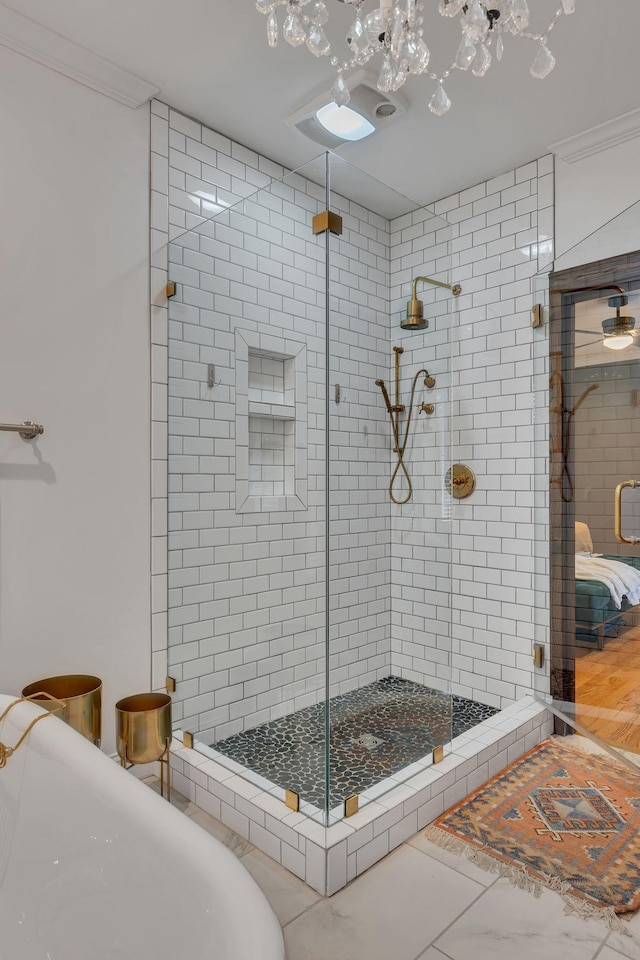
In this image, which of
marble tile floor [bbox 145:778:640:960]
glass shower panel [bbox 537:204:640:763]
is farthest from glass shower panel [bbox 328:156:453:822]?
glass shower panel [bbox 537:204:640:763]

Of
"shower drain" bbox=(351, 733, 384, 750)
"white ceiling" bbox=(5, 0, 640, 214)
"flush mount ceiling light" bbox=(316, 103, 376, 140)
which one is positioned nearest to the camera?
"white ceiling" bbox=(5, 0, 640, 214)

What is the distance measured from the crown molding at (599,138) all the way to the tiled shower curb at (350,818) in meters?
2.78

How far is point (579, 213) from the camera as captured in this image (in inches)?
113

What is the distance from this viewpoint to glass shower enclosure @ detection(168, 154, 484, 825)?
206 cm

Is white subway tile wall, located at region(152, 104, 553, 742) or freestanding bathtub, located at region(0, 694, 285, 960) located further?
white subway tile wall, located at region(152, 104, 553, 742)

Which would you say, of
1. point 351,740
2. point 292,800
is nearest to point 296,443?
point 351,740

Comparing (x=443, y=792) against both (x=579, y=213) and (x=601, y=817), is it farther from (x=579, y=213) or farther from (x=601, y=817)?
(x=579, y=213)

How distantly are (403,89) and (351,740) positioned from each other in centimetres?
266

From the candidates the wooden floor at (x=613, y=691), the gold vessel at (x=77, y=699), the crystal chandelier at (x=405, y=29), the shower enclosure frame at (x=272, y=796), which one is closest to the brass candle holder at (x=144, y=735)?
the gold vessel at (x=77, y=699)

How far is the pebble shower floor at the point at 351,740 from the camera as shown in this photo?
6.60ft

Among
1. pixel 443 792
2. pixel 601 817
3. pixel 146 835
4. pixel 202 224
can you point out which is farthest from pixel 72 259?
pixel 601 817

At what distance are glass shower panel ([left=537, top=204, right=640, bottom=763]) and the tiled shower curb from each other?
458 millimetres

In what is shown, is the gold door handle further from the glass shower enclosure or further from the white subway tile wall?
the glass shower enclosure

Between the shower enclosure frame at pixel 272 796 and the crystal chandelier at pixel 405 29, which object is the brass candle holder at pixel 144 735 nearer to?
the shower enclosure frame at pixel 272 796
